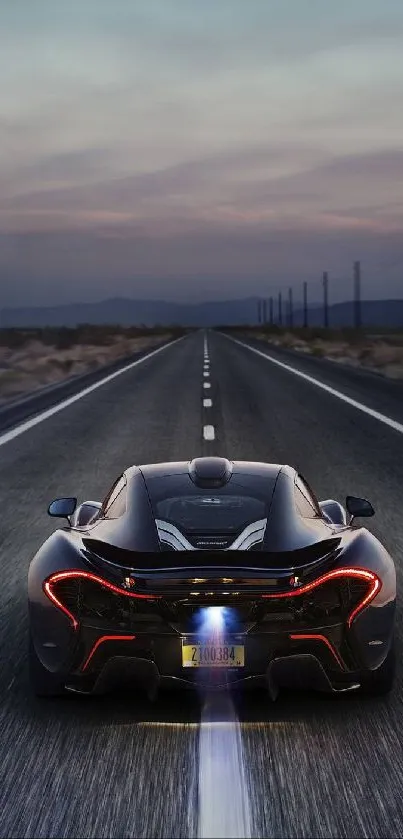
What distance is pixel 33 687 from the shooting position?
5.52 metres

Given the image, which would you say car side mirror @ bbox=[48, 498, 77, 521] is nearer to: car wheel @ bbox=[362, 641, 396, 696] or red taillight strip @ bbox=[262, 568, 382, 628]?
red taillight strip @ bbox=[262, 568, 382, 628]

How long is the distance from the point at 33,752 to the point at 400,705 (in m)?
1.71

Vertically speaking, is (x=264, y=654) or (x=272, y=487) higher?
(x=272, y=487)

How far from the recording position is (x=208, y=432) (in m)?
18.0

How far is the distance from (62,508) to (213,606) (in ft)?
5.58

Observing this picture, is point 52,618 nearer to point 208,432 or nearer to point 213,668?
point 213,668

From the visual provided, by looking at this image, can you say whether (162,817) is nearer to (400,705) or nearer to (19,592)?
(400,705)

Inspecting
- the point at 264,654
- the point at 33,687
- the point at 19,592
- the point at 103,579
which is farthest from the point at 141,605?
the point at 19,592

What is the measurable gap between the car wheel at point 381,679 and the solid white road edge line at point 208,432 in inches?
460

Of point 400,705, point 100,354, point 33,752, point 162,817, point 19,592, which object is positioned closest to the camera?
point 162,817

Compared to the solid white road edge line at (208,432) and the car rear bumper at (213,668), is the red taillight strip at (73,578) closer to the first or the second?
the car rear bumper at (213,668)

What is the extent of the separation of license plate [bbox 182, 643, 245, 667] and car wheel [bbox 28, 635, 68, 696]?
69cm

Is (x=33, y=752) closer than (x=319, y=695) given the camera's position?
Yes

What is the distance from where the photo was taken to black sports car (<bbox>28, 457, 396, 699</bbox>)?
4938mm
